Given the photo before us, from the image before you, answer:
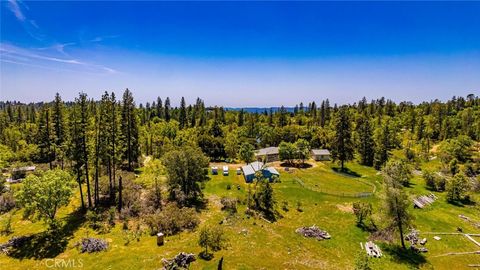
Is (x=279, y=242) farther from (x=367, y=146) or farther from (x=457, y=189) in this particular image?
(x=367, y=146)

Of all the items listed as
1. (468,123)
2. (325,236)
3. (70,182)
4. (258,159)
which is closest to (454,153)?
(468,123)

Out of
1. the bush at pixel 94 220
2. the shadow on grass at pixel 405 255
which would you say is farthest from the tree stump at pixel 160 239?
the shadow on grass at pixel 405 255

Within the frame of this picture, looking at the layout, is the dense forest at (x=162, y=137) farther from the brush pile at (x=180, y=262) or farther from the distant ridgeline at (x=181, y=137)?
the brush pile at (x=180, y=262)

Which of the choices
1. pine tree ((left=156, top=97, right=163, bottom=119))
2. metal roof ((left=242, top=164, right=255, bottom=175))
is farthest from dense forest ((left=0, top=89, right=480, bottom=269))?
pine tree ((left=156, top=97, right=163, bottom=119))

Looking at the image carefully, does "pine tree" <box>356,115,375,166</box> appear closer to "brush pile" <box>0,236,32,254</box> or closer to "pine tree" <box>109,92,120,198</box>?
"pine tree" <box>109,92,120,198</box>

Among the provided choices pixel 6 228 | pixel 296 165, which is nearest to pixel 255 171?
pixel 296 165

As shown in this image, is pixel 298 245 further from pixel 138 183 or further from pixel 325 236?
pixel 138 183
